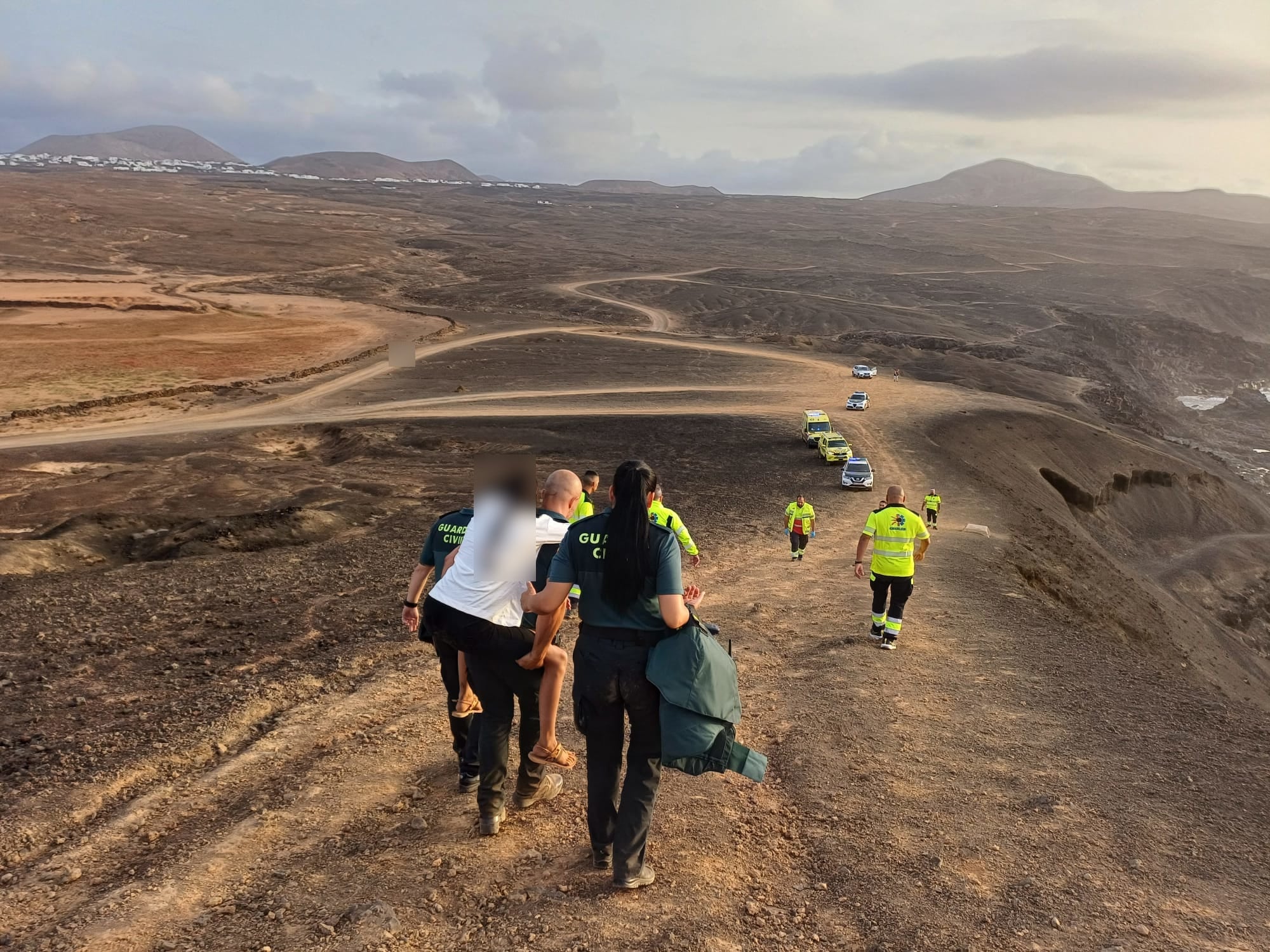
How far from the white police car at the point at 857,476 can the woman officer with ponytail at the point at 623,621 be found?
20.2 meters

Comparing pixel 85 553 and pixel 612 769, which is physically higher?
pixel 612 769

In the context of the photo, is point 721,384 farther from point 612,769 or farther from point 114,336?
point 612,769

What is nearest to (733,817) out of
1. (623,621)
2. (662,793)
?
(662,793)

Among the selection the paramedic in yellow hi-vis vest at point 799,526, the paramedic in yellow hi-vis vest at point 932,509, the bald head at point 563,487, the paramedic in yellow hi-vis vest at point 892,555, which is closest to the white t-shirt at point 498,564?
the bald head at point 563,487

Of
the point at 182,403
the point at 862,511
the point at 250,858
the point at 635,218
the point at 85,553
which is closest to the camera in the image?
the point at 250,858

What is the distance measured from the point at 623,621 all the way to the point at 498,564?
3.09ft

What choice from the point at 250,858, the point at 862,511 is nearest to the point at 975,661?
the point at 250,858

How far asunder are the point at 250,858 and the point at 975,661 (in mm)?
8175

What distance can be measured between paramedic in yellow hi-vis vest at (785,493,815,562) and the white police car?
8.61 m

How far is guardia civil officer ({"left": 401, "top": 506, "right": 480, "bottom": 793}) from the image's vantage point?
5719mm

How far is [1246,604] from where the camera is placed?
88.8 ft

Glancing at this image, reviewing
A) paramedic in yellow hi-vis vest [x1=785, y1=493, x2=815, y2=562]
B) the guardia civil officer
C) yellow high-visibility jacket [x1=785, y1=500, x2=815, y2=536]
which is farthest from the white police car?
the guardia civil officer

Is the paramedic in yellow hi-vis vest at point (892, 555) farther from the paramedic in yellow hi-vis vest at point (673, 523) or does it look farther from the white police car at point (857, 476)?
the white police car at point (857, 476)

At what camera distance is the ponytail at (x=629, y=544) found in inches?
174
